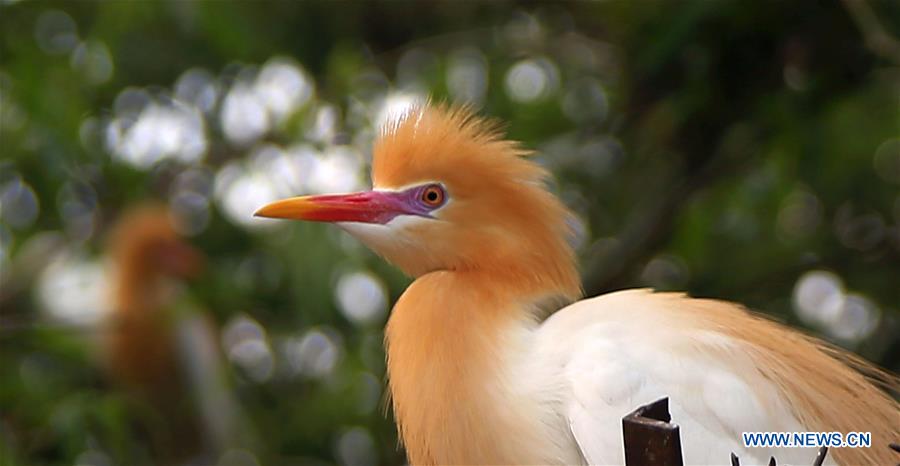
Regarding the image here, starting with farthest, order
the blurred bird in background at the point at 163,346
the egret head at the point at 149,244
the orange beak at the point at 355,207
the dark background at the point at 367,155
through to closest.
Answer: the egret head at the point at 149,244 → the blurred bird in background at the point at 163,346 → the dark background at the point at 367,155 → the orange beak at the point at 355,207

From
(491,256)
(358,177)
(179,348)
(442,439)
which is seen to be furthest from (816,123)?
(179,348)

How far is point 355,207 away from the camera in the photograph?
8.56 ft

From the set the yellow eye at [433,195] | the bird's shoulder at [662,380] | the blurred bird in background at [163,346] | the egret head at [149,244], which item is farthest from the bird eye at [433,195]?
the egret head at [149,244]

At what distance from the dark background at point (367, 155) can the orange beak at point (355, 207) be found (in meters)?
1.15

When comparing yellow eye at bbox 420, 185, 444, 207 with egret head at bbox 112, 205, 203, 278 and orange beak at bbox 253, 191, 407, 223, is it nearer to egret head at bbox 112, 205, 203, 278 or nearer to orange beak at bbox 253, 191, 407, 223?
orange beak at bbox 253, 191, 407, 223

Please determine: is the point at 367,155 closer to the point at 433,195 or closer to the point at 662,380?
the point at 433,195

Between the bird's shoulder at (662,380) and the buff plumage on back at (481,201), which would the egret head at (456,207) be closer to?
the buff plumage on back at (481,201)

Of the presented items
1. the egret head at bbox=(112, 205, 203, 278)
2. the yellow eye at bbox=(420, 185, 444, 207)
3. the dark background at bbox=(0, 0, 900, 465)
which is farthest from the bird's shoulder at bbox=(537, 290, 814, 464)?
the egret head at bbox=(112, 205, 203, 278)

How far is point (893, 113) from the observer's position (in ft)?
13.4

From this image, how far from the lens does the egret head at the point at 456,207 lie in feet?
8.52

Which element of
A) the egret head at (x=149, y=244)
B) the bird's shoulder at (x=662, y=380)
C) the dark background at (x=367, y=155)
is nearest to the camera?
the bird's shoulder at (x=662, y=380)

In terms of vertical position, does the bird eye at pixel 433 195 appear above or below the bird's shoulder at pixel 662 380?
above

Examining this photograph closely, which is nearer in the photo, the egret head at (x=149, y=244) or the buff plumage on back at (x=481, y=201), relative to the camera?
the buff plumage on back at (x=481, y=201)

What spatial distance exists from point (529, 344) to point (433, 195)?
0.35 meters
